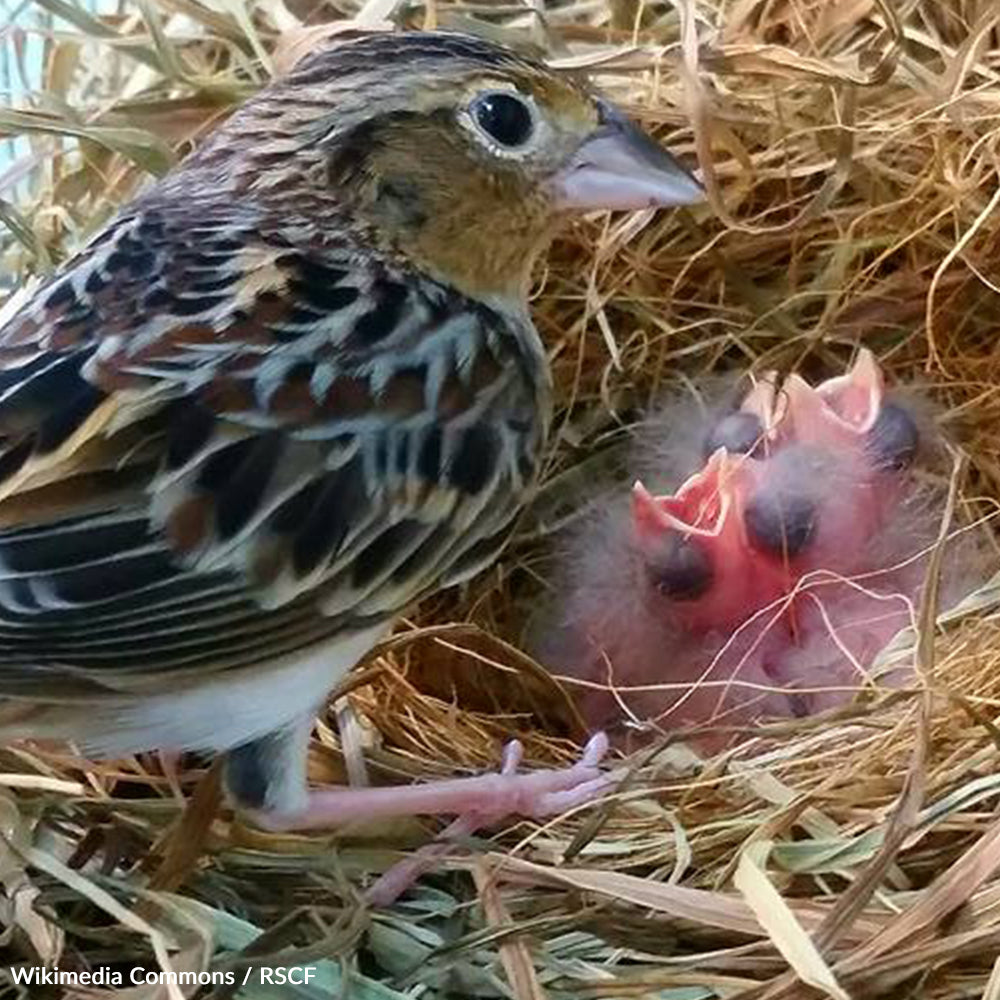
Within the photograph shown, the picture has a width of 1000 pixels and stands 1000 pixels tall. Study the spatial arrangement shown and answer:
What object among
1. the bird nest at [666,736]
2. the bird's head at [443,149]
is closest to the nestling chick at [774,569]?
the bird nest at [666,736]

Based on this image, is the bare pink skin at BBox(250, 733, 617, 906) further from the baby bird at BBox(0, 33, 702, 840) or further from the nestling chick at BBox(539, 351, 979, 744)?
the nestling chick at BBox(539, 351, 979, 744)

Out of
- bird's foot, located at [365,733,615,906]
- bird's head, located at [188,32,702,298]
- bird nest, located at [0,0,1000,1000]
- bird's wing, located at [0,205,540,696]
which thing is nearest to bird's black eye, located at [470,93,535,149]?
bird's head, located at [188,32,702,298]

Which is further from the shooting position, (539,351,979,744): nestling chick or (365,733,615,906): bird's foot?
(539,351,979,744): nestling chick

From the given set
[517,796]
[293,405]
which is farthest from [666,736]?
[293,405]

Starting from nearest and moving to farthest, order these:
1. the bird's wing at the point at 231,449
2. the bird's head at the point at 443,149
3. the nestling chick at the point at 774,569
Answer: the bird's wing at the point at 231,449
the bird's head at the point at 443,149
the nestling chick at the point at 774,569

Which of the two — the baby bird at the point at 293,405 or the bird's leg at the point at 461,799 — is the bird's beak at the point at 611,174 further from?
the bird's leg at the point at 461,799

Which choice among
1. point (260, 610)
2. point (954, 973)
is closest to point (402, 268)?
point (260, 610)
